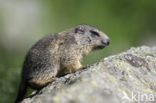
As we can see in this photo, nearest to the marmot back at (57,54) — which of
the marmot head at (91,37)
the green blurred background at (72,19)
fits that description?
the marmot head at (91,37)

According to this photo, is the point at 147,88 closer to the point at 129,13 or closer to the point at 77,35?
the point at 77,35

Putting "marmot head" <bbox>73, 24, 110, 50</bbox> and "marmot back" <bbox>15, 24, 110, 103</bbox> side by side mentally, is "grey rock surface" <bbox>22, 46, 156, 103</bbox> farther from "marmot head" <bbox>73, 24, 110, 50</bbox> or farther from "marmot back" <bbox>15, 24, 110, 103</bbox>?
"marmot head" <bbox>73, 24, 110, 50</bbox>

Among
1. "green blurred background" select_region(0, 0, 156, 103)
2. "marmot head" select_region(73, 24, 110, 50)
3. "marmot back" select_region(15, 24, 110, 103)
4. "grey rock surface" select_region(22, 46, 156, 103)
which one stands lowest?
"grey rock surface" select_region(22, 46, 156, 103)

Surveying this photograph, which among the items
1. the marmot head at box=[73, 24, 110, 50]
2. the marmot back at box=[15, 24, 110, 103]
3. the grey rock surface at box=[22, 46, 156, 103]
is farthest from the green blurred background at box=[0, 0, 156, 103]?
the grey rock surface at box=[22, 46, 156, 103]

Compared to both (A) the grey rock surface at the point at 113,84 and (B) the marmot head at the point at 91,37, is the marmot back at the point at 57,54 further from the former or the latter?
(A) the grey rock surface at the point at 113,84

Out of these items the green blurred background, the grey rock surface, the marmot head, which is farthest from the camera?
the green blurred background

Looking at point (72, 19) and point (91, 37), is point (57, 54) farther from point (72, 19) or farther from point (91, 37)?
point (72, 19)

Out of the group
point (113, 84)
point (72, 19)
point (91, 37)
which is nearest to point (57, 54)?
point (91, 37)

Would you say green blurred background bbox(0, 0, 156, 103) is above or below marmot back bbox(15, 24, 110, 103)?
above
